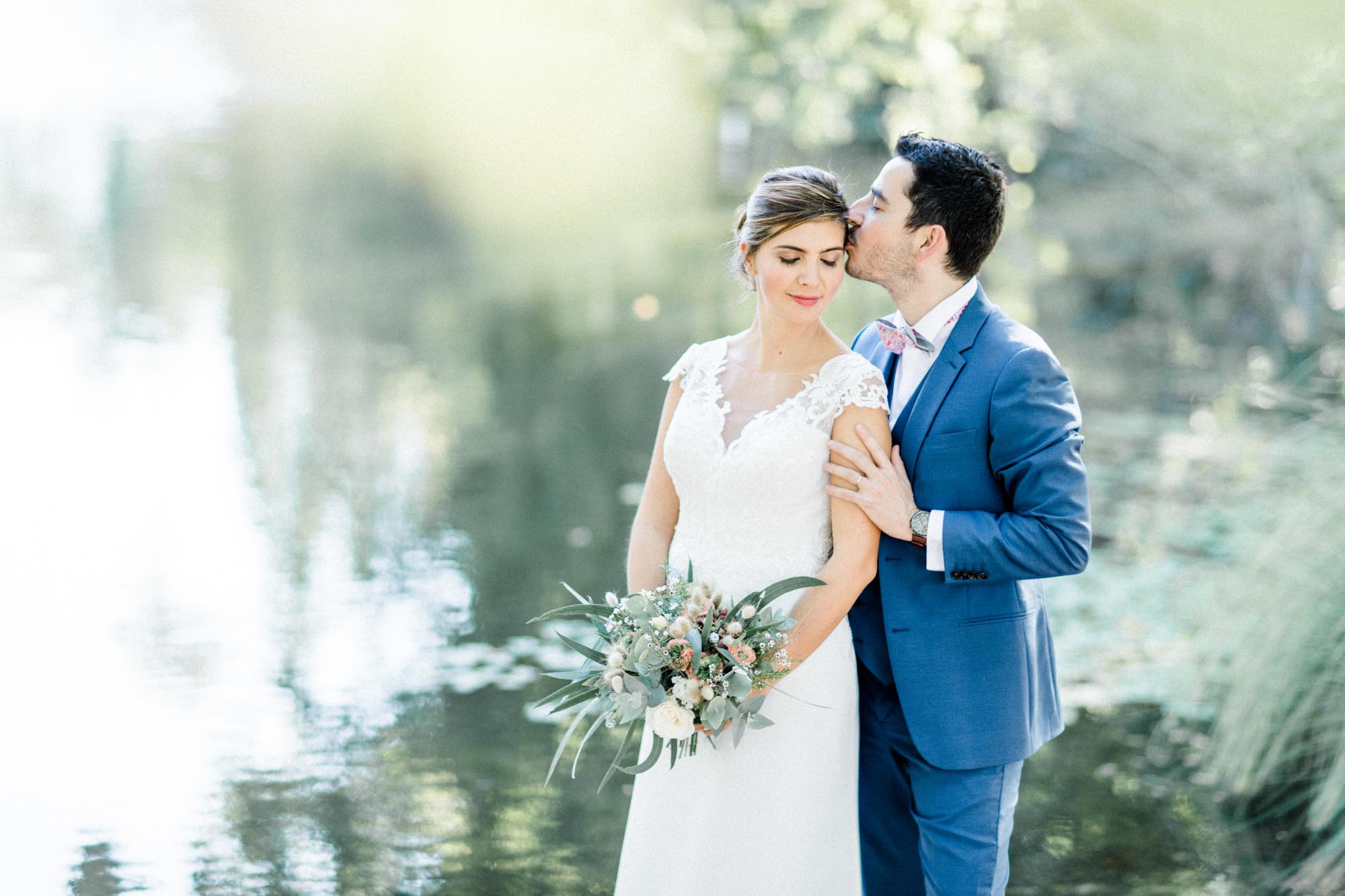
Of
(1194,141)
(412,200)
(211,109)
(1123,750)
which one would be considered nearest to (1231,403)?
(1194,141)

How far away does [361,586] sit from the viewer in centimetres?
776

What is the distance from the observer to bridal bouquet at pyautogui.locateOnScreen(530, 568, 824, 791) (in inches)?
114

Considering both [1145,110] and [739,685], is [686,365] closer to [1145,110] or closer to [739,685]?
[739,685]

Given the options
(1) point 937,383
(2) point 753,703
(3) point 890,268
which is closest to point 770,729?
(2) point 753,703

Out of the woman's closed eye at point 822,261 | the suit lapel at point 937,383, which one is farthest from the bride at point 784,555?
the suit lapel at point 937,383

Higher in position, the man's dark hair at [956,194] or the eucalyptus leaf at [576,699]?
the man's dark hair at [956,194]

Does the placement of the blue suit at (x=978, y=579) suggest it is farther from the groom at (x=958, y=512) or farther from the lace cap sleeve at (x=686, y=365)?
the lace cap sleeve at (x=686, y=365)

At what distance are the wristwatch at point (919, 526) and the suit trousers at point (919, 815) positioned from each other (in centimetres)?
48

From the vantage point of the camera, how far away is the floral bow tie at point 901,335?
3.37 meters

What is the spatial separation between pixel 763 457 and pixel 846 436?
0.21 meters

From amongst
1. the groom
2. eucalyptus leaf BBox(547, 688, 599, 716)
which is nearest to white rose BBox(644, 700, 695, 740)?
eucalyptus leaf BBox(547, 688, 599, 716)

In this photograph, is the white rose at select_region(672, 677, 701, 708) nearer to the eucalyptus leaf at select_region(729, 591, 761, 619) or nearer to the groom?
the eucalyptus leaf at select_region(729, 591, 761, 619)

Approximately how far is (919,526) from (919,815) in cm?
81

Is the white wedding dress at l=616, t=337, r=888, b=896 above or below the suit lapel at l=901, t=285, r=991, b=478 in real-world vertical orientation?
below
